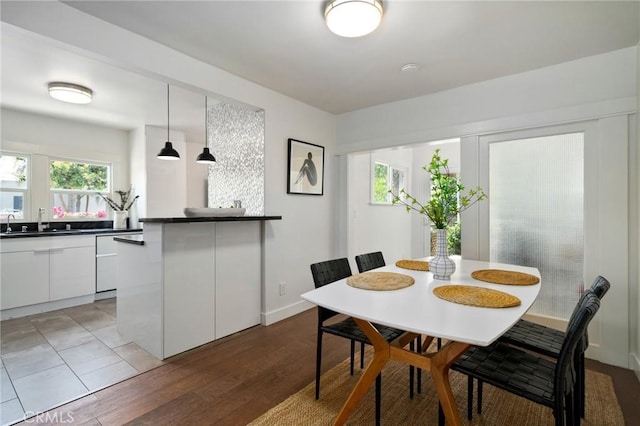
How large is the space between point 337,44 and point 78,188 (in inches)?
170

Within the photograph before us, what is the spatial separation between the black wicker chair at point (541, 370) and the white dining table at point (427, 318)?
147 mm

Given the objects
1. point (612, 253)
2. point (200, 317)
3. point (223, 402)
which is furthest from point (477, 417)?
point (200, 317)

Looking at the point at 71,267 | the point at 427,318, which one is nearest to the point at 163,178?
the point at 71,267

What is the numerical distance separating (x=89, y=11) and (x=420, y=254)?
5.61m

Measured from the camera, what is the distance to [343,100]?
3471mm

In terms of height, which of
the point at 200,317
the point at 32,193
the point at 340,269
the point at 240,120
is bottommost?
the point at 200,317

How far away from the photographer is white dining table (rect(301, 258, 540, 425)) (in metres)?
1.14

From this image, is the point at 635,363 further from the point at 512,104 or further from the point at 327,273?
the point at 327,273

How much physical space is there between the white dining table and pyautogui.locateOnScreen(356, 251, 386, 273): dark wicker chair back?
564 mm

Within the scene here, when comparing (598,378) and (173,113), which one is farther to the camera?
(173,113)

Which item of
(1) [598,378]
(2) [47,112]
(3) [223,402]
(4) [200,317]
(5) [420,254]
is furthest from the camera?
(5) [420,254]

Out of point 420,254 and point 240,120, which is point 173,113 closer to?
point 240,120

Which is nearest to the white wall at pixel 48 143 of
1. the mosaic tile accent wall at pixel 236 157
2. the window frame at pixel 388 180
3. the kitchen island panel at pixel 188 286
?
the mosaic tile accent wall at pixel 236 157

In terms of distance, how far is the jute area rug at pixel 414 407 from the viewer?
169cm
